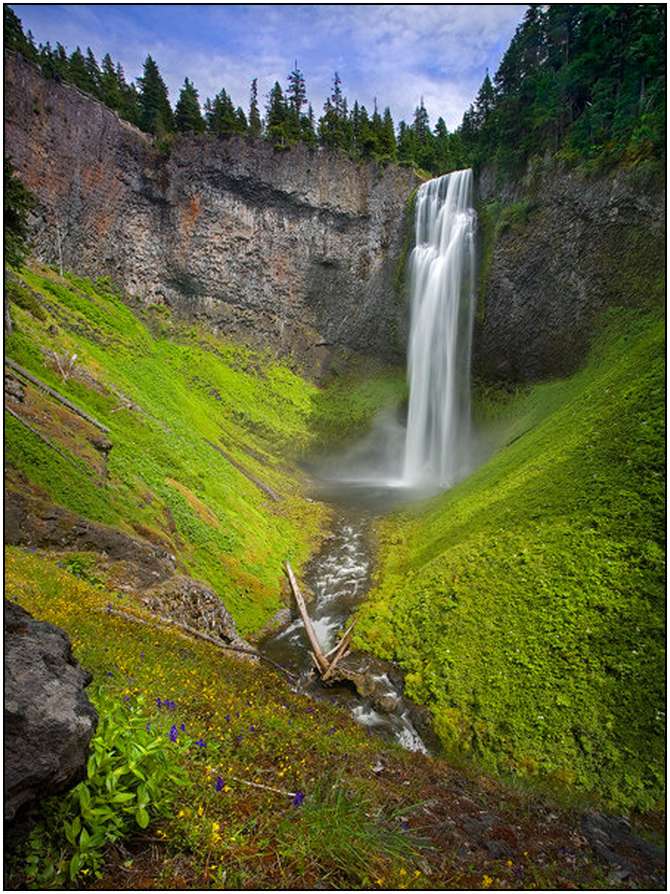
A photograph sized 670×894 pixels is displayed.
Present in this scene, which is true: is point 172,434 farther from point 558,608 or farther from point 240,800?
point 240,800

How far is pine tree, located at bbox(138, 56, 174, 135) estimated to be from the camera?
45.4 m

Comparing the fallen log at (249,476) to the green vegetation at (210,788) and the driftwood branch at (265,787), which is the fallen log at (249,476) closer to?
the green vegetation at (210,788)

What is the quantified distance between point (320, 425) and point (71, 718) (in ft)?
133

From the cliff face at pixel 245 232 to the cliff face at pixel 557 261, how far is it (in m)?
13.8

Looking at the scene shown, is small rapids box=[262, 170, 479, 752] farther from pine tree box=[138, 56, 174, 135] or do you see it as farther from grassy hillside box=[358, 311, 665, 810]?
pine tree box=[138, 56, 174, 135]

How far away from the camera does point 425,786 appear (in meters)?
6.26

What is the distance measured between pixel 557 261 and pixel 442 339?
35.4ft

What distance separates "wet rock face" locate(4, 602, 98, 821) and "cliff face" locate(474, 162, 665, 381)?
28110mm

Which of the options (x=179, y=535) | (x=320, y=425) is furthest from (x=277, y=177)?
(x=179, y=535)

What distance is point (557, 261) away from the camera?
28.3 m

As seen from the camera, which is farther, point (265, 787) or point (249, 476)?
point (249, 476)

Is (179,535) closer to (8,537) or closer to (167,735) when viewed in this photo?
→ (8,537)

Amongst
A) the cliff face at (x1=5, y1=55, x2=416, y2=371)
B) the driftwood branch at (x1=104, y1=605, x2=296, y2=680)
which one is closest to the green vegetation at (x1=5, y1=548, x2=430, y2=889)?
the driftwood branch at (x1=104, y1=605, x2=296, y2=680)

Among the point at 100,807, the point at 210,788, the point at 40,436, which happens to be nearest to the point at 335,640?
the point at 210,788
